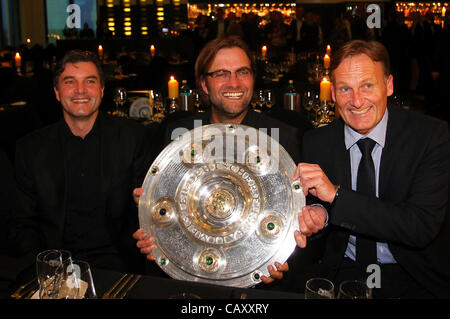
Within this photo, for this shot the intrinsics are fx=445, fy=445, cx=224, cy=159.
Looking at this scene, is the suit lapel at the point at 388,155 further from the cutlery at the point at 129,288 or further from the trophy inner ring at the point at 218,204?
the cutlery at the point at 129,288

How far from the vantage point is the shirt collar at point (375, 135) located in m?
2.14

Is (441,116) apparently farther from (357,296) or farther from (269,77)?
(357,296)

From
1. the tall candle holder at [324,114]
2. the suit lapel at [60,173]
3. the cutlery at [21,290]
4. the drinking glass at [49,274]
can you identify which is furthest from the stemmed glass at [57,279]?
the tall candle holder at [324,114]

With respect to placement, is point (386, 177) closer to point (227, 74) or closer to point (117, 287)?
point (227, 74)

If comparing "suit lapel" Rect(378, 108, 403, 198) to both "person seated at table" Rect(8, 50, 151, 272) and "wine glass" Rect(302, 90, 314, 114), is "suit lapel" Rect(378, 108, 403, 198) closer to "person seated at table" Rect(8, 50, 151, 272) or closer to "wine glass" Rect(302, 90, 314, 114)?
"person seated at table" Rect(8, 50, 151, 272)

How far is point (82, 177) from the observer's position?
2557 mm

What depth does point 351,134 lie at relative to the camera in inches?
88.1

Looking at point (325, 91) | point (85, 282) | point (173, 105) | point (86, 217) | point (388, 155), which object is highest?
point (325, 91)

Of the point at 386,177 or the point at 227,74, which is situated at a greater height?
the point at 227,74

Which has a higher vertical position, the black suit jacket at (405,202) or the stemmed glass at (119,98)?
the stemmed glass at (119,98)

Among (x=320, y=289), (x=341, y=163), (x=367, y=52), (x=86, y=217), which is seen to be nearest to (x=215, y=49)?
(x=367, y=52)

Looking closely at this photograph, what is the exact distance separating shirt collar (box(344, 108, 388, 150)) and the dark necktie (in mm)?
30

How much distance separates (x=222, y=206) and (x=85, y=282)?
2.00ft
